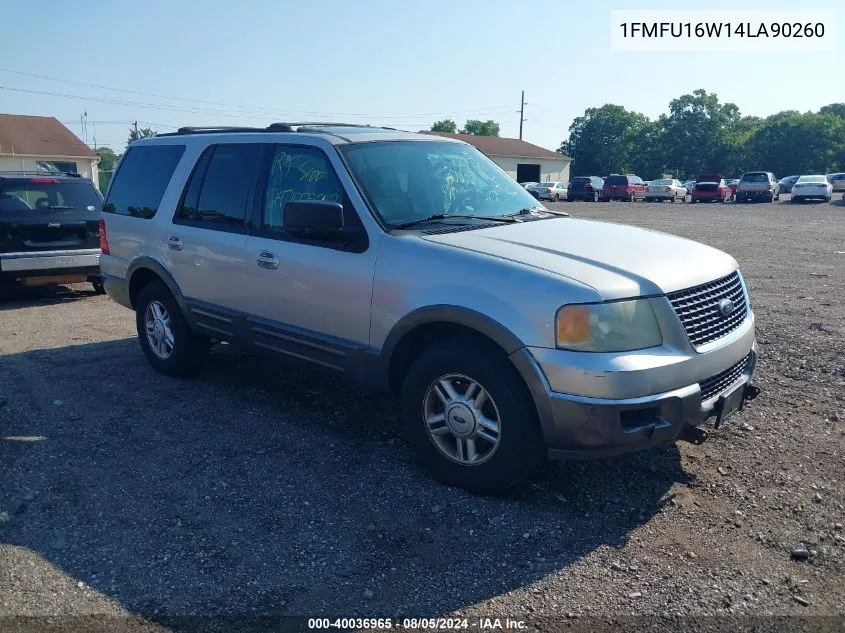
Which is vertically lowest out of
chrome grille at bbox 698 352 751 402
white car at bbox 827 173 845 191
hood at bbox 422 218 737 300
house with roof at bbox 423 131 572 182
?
chrome grille at bbox 698 352 751 402

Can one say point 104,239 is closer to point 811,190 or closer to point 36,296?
point 36,296

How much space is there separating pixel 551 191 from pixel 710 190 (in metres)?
9.11

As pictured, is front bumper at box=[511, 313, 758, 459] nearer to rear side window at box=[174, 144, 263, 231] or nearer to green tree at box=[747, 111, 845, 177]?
rear side window at box=[174, 144, 263, 231]

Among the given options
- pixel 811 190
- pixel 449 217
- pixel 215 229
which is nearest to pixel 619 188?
pixel 811 190

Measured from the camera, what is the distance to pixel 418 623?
9.86ft

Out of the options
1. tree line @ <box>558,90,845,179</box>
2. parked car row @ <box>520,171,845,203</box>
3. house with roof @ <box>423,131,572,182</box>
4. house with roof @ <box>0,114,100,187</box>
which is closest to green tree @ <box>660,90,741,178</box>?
tree line @ <box>558,90,845,179</box>

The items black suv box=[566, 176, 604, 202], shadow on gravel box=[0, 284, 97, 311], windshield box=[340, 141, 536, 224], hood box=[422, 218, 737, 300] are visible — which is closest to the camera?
hood box=[422, 218, 737, 300]

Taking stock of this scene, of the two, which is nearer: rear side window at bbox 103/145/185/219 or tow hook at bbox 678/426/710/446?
tow hook at bbox 678/426/710/446

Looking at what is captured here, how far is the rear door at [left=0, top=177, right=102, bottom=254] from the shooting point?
30.7 feet

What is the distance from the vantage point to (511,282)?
3.72 metres

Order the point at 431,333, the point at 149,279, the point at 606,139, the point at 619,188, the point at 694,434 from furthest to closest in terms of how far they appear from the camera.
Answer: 1. the point at 606,139
2. the point at 619,188
3. the point at 149,279
4. the point at 431,333
5. the point at 694,434

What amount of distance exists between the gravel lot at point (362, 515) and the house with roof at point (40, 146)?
37130 millimetres

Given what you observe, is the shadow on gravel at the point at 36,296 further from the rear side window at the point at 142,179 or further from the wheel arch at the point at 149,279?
the wheel arch at the point at 149,279

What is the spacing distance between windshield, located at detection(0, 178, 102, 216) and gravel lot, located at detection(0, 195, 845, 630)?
4.46 metres
